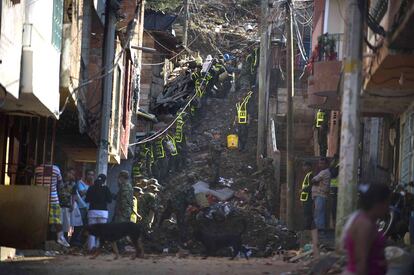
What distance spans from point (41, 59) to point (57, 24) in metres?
1.63

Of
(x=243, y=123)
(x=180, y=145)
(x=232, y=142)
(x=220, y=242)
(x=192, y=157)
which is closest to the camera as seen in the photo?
(x=220, y=242)

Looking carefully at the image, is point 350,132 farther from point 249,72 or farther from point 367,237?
point 249,72

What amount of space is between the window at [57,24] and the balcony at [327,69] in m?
5.88

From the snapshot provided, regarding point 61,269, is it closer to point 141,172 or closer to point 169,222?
point 169,222

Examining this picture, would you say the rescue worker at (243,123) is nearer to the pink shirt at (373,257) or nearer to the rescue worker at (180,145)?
the rescue worker at (180,145)

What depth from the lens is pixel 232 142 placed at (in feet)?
118

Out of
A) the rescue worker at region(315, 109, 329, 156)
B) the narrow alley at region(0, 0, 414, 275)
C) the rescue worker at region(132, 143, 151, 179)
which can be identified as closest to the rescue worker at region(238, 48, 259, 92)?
the narrow alley at region(0, 0, 414, 275)

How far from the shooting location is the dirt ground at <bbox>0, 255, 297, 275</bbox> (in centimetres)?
1299

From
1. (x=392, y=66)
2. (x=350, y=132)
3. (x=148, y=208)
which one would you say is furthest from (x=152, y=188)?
(x=350, y=132)

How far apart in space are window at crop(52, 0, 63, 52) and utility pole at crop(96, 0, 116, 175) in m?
2.63

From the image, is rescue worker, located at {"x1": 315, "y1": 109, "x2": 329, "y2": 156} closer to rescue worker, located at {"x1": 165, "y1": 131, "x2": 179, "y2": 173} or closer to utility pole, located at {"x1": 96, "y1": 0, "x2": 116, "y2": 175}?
rescue worker, located at {"x1": 165, "y1": 131, "x2": 179, "y2": 173}

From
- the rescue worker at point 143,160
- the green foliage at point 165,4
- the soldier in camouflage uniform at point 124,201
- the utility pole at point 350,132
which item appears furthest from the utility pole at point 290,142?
the green foliage at point 165,4

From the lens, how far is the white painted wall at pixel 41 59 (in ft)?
47.9

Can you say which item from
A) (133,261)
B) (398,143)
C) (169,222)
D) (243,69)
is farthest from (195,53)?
(133,261)
